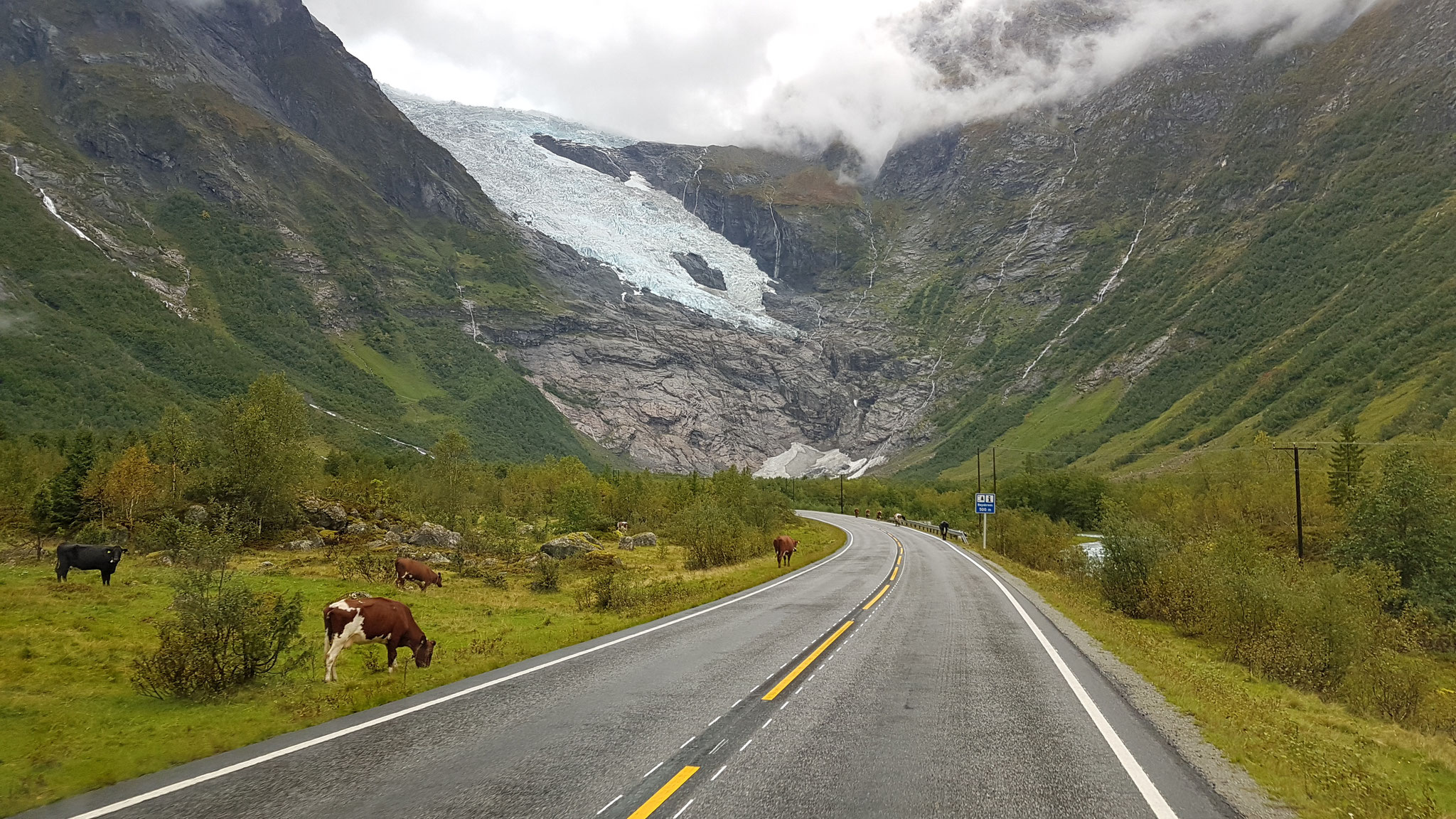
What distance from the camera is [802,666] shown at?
1077cm

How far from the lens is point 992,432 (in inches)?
7456

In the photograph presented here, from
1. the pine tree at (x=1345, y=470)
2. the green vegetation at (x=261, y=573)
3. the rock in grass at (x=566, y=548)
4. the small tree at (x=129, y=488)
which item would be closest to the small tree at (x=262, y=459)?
the green vegetation at (x=261, y=573)

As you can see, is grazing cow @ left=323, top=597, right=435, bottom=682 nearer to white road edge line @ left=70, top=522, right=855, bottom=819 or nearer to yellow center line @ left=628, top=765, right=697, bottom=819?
white road edge line @ left=70, top=522, right=855, bottom=819

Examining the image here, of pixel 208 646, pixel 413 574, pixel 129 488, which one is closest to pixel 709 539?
pixel 413 574

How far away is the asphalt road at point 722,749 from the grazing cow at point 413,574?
14209 millimetres

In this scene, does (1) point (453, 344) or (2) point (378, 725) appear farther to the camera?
(1) point (453, 344)

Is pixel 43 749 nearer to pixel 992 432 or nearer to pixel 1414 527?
pixel 1414 527

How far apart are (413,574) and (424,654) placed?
14555 millimetres

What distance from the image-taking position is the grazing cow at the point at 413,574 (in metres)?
23.9

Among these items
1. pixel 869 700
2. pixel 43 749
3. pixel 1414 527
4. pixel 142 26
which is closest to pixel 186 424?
pixel 43 749

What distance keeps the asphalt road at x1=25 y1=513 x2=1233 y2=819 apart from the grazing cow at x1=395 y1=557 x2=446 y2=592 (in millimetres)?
14209

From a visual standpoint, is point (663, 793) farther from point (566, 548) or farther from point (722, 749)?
point (566, 548)

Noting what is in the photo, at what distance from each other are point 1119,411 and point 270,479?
556 ft

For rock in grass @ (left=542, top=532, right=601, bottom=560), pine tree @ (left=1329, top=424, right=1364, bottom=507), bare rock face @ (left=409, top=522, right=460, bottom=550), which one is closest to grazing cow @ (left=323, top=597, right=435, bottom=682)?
rock in grass @ (left=542, top=532, right=601, bottom=560)
